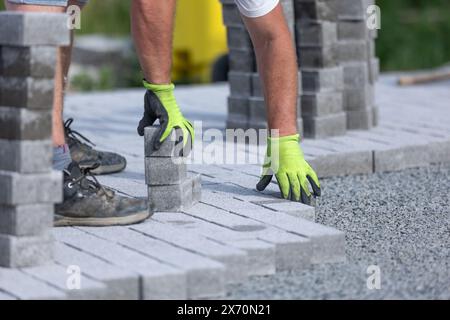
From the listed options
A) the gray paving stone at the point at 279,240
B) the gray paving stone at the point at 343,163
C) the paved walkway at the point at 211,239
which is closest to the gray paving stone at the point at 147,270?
the paved walkway at the point at 211,239

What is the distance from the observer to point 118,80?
36.6 feet

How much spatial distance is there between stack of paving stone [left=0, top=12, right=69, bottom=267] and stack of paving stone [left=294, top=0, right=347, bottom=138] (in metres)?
2.54

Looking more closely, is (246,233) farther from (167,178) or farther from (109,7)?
(109,7)

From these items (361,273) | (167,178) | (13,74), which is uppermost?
(13,74)

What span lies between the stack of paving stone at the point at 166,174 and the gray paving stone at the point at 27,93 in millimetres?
764

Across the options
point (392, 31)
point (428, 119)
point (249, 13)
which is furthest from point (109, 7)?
point (249, 13)

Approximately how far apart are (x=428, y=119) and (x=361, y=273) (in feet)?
9.40

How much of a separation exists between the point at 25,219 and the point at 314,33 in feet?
8.85

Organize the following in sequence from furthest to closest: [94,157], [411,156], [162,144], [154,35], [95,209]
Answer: [411,156] < [94,157] < [154,35] < [162,144] < [95,209]

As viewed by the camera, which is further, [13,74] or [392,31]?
[392,31]

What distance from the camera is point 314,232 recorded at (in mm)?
Answer: 4004

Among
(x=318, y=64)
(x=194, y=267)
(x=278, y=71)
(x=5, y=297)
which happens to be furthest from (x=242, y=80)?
(x=5, y=297)

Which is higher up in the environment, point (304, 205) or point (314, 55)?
point (314, 55)

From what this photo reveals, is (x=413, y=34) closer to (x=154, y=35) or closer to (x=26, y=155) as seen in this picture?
(x=154, y=35)
